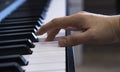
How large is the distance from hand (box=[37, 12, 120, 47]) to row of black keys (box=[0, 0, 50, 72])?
0.21ft

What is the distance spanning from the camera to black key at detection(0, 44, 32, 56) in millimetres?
722

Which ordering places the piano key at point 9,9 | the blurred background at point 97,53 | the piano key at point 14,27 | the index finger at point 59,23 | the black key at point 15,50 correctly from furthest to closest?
the blurred background at point 97,53
the piano key at point 9,9
the piano key at point 14,27
the index finger at point 59,23
the black key at point 15,50

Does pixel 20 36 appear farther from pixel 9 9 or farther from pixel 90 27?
pixel 9 9

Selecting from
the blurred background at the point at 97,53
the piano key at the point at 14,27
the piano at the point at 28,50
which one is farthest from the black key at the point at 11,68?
the blurred background at the point at 97,53

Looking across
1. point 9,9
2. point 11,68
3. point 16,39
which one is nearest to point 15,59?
point 11,68

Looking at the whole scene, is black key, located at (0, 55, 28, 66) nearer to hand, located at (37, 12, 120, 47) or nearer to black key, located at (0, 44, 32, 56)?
black key, located at (0, 44, 32, 56)

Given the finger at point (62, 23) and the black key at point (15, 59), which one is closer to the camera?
the black key at point (15, 59)

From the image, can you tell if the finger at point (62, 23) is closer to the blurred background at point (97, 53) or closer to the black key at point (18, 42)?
the black key at point (18, 42)

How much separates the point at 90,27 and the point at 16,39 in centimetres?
22

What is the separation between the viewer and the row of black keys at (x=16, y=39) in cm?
65

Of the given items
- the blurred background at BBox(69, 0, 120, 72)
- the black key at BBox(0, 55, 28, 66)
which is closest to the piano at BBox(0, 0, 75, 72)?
the black key at BBox(0, 55, 28, 66)

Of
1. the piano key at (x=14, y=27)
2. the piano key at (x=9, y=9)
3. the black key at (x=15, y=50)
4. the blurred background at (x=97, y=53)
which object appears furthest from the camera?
the blurred background at (x=97, y=53)

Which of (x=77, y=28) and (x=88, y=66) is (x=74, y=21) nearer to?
(x=77, y=28)

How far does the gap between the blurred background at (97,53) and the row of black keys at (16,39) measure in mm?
1197
